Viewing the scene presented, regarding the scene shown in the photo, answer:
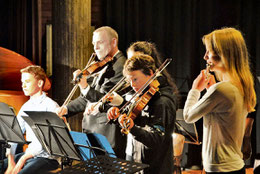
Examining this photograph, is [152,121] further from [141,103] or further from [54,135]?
[54,135]

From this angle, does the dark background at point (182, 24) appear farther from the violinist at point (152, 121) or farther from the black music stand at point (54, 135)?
the black music stand at point (54, 135)

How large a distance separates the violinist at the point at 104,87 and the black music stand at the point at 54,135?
49cm

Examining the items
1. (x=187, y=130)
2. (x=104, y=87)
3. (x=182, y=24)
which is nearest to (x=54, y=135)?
(x=104, y=87)

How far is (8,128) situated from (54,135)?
0.62m

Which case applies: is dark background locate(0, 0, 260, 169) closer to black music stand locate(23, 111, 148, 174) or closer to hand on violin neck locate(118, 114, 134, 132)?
black music stand locate(23, 111, 148, 174)

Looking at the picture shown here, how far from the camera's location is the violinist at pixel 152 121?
6.82 feet

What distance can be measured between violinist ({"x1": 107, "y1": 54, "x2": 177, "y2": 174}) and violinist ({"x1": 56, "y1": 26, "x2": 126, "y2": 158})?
59 centimetres

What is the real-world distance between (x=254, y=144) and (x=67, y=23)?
2.60 metres

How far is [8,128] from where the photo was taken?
108 inches

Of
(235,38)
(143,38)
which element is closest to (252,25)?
(143,38)

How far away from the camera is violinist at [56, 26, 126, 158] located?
2881 mm

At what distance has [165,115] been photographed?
6.95 ft

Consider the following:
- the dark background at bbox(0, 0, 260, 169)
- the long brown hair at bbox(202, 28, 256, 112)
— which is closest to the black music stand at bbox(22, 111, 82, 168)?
the long brown hair at bbox(202, 28, 256, 112)

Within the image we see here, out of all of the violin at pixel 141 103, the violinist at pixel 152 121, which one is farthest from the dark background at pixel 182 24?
the violin at pixel 141 103
